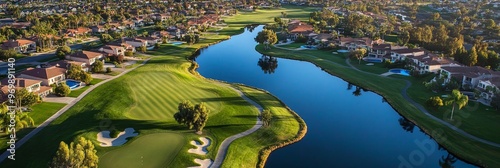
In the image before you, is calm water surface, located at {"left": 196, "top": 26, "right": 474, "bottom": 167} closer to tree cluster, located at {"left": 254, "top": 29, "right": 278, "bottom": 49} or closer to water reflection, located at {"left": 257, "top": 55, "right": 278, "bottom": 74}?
water reflection, located at {"left": 257, "top": 55, "right": 278, "bottom": 74}

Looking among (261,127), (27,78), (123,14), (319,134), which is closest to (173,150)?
(261,127)

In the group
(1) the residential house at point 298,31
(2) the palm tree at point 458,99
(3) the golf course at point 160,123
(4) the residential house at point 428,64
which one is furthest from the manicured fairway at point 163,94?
(1) the residential house at point 298,31

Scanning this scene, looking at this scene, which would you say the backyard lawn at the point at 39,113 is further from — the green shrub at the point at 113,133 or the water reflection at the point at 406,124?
the water reflection at the point at 406,124

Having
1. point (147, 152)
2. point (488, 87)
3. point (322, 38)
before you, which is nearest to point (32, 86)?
point (147, 152)

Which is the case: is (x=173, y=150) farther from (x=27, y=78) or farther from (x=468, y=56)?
(x=468, y=56)

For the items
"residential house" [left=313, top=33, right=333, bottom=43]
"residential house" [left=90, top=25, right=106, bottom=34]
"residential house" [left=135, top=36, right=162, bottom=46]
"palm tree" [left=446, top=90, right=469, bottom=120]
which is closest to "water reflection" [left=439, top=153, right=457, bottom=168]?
"palm tree" [left=446, top=90, right=469, bottom=120]
